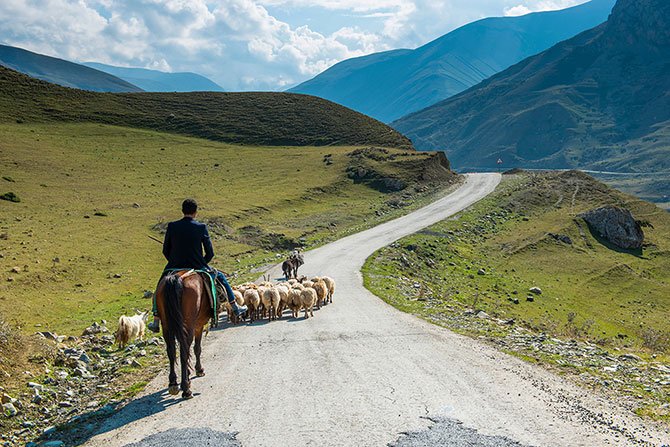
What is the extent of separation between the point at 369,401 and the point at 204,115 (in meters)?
117

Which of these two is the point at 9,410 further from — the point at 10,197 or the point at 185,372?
the point at 10,197

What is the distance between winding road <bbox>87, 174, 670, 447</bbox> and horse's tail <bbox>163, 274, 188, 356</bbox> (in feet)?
4.48

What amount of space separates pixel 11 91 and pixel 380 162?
251ft

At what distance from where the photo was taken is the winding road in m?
9.29

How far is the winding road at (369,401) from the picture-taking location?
30.5 ft

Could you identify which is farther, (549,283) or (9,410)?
(549,283)

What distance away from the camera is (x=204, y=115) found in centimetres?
12106

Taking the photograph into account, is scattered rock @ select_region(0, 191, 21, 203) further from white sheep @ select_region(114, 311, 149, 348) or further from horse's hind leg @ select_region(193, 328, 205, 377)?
horse's hind leg @ select_region(193, 328, 205, 377)

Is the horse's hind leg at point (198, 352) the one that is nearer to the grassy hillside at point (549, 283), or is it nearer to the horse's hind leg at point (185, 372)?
the horse's hind leg at point (185, 372)

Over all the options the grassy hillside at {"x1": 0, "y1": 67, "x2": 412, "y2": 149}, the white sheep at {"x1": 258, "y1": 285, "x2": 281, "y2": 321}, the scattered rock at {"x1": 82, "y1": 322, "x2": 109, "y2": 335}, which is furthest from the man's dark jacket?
the grassy hillside at {"x1": 0, "y1": 67, "x2": 412, "y2": 149}

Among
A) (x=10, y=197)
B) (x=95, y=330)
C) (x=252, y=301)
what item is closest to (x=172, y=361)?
(x=252, y=301)

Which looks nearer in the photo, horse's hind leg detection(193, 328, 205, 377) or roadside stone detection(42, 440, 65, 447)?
roadside stone detection(42, 440, 65, 447)

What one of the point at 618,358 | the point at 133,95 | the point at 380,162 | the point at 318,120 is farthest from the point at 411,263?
the point at 133,95

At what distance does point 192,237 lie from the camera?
1216 cm
